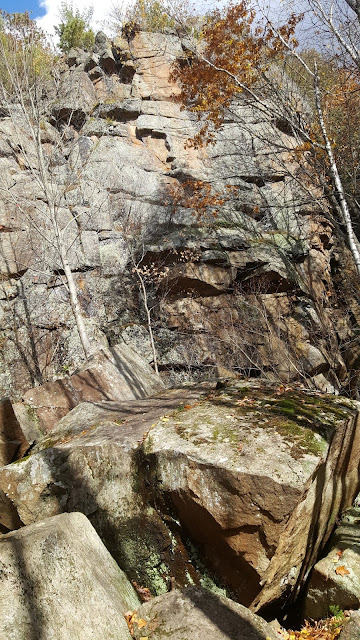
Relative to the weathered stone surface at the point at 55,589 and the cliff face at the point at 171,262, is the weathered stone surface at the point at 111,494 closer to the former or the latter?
the weathered stone surface at the point at 55,589

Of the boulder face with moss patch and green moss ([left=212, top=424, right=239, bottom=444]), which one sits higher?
green moss ([left=212, top=424, right=239, bottom=444])

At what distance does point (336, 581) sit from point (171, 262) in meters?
11.2

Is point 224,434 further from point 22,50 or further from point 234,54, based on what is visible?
point 22,50

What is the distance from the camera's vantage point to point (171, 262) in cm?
1390

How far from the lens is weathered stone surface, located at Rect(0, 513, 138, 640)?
7.67ft

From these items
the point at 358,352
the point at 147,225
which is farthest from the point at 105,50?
the point at 358,352

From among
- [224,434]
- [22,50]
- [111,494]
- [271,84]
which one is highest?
[22,50]

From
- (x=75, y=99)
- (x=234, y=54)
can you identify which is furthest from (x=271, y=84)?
(x=75, y=99)

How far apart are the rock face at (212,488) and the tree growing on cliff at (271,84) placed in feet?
13.6

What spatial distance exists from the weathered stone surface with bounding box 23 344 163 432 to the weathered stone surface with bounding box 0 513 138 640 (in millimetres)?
3563

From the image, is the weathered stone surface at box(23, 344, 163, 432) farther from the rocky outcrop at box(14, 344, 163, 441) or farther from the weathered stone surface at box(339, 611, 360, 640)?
the weathered stone surface at box(339, 611, 360, 640)

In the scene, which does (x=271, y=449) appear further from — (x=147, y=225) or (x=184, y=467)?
(x=147, y=225)

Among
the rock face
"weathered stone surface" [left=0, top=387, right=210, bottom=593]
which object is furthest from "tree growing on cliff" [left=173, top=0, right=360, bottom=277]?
"weathered stone surface" [left=0, top=387, right=210, bottom=593]

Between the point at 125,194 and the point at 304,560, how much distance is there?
48.1 ft
